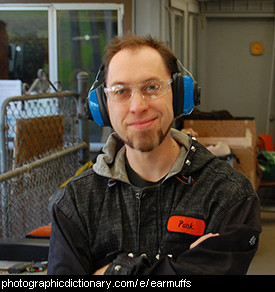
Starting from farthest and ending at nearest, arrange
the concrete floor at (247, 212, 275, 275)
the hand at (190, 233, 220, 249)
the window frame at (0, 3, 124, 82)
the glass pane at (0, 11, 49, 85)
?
the glass pane at (0, 11, 49, 85) < the window frame at (0, 3, 124, 82) < the concrete floor at (247, 212, 275, 275) < the hand at (190, 233, 220, 249)

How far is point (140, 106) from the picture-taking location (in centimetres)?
158

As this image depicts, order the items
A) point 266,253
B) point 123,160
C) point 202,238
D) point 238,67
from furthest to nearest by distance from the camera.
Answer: point 238,67, point 266,253, point 123,160, point 202,238

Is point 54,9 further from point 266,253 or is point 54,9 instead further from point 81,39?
point 266,253

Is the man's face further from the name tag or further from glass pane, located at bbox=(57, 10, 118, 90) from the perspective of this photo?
glass pane, located at bbox=(57, 10, 118, 90)

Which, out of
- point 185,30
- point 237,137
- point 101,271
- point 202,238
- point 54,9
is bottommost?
point 237,137

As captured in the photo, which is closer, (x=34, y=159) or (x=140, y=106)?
(x=140, y=106)

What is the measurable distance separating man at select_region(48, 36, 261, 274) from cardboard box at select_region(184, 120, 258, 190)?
364cm

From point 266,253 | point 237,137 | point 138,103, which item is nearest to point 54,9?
point 237,137

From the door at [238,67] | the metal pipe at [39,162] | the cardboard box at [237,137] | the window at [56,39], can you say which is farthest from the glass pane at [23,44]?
the door at [238,67]

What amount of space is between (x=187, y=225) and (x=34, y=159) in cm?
176

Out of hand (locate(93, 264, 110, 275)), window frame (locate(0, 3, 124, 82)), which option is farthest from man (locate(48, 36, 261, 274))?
window frame (locate(0, 3, 124, 82))

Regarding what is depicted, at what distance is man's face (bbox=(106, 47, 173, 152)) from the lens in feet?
5.25

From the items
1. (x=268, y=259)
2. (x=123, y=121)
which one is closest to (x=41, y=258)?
(x=123, y=121)

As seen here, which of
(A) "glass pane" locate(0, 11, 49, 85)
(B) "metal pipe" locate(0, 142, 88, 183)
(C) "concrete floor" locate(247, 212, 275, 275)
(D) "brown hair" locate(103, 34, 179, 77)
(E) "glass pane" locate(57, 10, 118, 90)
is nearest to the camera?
(D) "brown hair" locate(103, 34, 179, 77)
